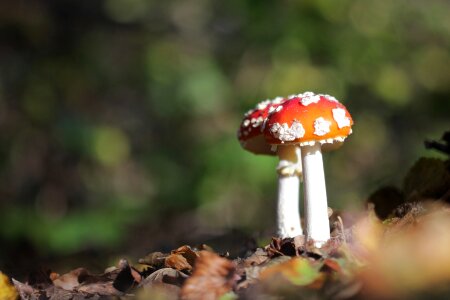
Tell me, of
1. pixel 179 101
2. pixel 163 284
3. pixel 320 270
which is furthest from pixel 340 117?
pixel 179 101

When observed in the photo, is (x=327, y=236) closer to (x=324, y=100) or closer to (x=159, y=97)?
(x=324, y=100)

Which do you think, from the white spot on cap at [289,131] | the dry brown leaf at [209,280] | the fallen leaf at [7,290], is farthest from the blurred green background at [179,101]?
the dry brown leaf at [209,280]

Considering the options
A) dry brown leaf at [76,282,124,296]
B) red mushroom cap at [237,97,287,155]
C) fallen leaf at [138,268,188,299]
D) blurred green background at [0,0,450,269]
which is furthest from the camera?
blurred green background at [0,0,450,269]

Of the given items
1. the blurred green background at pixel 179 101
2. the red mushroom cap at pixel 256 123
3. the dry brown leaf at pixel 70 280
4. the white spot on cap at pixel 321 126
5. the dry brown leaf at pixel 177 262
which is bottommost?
the dry brown leaf at pixel 177 262

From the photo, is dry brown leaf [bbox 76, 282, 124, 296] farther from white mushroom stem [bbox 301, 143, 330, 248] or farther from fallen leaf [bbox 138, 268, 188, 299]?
white mushroom stem [bbox 301, 143, 330, 248]

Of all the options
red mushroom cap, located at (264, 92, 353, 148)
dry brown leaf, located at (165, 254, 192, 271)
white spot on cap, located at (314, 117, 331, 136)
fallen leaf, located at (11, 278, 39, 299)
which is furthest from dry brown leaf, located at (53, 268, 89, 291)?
white spot on cap, located at (314, 117, 331, 136)

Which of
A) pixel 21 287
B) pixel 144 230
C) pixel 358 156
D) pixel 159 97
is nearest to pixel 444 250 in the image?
pixel 21 287

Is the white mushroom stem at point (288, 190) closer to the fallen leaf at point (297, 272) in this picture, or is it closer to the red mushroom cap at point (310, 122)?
the red mushroom cap at point (310, 122)
